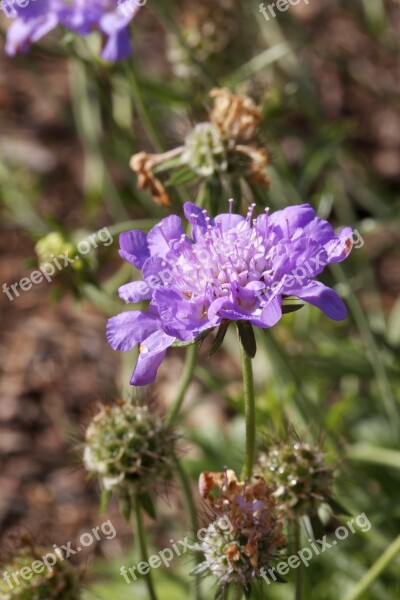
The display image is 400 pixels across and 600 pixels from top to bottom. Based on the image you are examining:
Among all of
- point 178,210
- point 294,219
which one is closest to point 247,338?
point 294,219

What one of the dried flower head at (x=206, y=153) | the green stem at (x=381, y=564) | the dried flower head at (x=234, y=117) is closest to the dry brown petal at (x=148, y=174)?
the dried flower head at (x=206, y=153)

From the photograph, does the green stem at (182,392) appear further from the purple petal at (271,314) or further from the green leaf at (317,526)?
the purple petal at (271,314)

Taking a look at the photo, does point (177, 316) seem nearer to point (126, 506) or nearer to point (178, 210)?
point (126, 506)

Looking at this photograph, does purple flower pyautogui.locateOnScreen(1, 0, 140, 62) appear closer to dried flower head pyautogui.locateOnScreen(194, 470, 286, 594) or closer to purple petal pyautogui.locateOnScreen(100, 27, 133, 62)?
purple petal pyautogui.locateOnScreen(100, 27, 133, 62)

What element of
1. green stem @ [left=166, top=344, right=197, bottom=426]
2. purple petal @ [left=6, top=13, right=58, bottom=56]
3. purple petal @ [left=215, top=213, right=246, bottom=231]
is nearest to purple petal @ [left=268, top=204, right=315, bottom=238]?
purple petal @ [left=215, top=213, right=246, bottom=231]

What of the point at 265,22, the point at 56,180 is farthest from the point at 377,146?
the point at 56,180

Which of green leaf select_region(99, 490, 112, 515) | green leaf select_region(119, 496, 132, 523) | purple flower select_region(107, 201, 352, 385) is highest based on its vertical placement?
purple flower select_region(107, 201, 352, 385)
